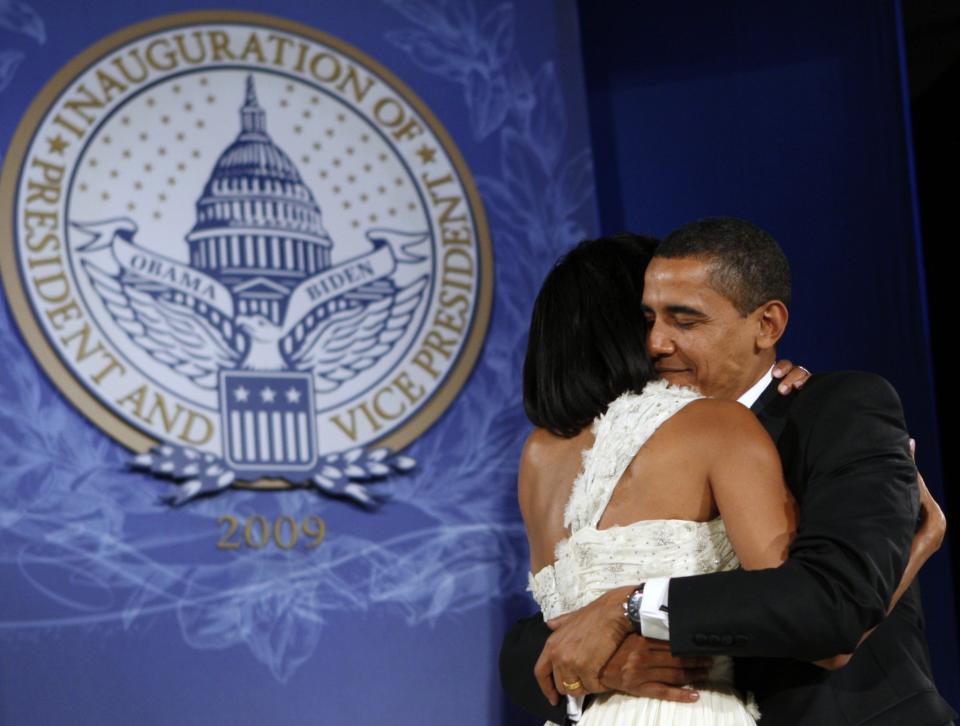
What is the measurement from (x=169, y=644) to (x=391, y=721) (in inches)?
20.4

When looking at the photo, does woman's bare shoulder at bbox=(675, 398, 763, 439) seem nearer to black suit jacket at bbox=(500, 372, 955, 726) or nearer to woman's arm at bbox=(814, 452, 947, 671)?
black suit jacket at bbox=(500, 372, 955, 726)

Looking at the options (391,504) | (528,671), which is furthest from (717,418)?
(391,504)

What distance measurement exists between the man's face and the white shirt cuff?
1.41 feet

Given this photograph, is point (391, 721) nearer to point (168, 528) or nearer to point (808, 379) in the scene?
point (168, 528)

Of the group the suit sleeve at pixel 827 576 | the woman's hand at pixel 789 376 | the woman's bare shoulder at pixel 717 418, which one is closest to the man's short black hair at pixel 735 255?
the woman's hand at pixel 789 376

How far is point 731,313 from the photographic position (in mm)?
2223

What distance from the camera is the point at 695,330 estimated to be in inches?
87.0

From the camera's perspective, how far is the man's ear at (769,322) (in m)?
2.25

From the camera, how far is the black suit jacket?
1.81 meters

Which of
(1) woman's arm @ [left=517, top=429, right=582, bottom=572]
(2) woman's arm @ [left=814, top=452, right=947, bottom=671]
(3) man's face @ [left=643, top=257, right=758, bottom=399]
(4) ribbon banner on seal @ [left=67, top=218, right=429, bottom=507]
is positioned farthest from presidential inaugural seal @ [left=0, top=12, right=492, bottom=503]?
(2) woman's arm @ [left=814, top=452, right=947, bottom=671]

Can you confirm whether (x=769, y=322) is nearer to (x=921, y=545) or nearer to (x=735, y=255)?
(x=735, y=255)

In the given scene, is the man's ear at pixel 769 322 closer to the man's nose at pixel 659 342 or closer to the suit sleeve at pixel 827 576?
the man's nose at pixel 659 342

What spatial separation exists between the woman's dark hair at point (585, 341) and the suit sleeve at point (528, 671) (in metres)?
0.34

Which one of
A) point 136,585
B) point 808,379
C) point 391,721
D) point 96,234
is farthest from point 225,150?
point 808,379
